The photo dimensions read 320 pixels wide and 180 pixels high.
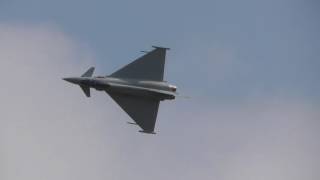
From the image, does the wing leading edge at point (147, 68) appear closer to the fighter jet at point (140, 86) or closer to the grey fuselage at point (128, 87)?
the fighter jet at point (140, 86)

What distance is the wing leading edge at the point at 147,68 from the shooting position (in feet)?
356

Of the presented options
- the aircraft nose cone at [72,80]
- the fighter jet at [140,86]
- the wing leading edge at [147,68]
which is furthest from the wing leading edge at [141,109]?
the aircraft nose cone at [72,80]

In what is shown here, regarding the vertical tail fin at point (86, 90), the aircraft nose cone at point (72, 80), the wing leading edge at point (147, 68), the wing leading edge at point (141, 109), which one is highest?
the wing leading edge at point (147, 68)

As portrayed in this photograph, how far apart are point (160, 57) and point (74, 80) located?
36.3 ft

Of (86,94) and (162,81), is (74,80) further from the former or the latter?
(162,81)

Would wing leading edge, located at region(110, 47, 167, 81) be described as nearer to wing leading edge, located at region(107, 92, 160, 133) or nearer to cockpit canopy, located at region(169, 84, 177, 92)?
cockpit canopy, located at region(169, 84, 177, 92)

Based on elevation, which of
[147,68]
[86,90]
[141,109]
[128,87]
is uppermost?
A: [147,68]

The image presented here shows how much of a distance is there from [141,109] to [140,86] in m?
3.86

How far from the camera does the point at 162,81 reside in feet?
353

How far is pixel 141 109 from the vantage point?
108438 mm

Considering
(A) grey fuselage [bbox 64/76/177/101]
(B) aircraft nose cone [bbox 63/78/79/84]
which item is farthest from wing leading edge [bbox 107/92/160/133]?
(B) aircraft nose cone [bbox 63/78/79/84]

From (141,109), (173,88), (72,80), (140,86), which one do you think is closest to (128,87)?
(140,86)

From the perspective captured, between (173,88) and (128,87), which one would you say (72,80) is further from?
(173,88)

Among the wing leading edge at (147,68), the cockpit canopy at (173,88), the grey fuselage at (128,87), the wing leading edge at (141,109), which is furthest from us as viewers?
the wing leading edge at (147,68)
